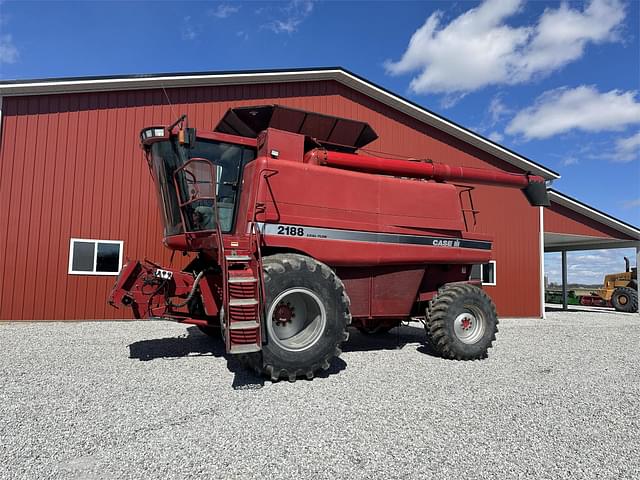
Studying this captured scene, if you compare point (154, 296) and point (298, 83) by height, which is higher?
point (298, 83)

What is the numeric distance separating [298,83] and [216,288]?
26.8 ft

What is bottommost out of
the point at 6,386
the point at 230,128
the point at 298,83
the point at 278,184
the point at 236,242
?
the point at 6,386

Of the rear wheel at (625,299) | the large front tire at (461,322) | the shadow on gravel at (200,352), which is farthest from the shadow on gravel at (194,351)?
the rear wheel at (625,299)

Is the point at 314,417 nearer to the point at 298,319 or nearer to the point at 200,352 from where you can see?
the point at 298,319

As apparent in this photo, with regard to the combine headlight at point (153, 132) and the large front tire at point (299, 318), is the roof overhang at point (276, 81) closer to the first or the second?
the combine headlight at point (153, 132)

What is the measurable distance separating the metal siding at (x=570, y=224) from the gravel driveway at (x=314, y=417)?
33.2 ft

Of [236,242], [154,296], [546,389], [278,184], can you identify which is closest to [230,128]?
[278,184]

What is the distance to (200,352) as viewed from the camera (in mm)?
6977

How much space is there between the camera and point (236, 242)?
5.56m

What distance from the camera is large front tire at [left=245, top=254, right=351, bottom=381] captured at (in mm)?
5243

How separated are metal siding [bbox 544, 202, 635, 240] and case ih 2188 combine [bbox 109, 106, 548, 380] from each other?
10.1m

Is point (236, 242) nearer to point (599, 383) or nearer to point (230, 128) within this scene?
point (230, 128)

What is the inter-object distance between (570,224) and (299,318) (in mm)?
14686

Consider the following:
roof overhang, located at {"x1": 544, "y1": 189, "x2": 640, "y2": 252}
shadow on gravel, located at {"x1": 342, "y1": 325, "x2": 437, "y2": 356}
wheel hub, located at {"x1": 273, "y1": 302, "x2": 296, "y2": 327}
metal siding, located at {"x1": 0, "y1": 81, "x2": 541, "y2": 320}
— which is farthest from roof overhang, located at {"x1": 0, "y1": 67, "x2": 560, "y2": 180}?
wheel hub, located at {"x1": 273, "y1": 302, "x2": 296, "y2": 327}
